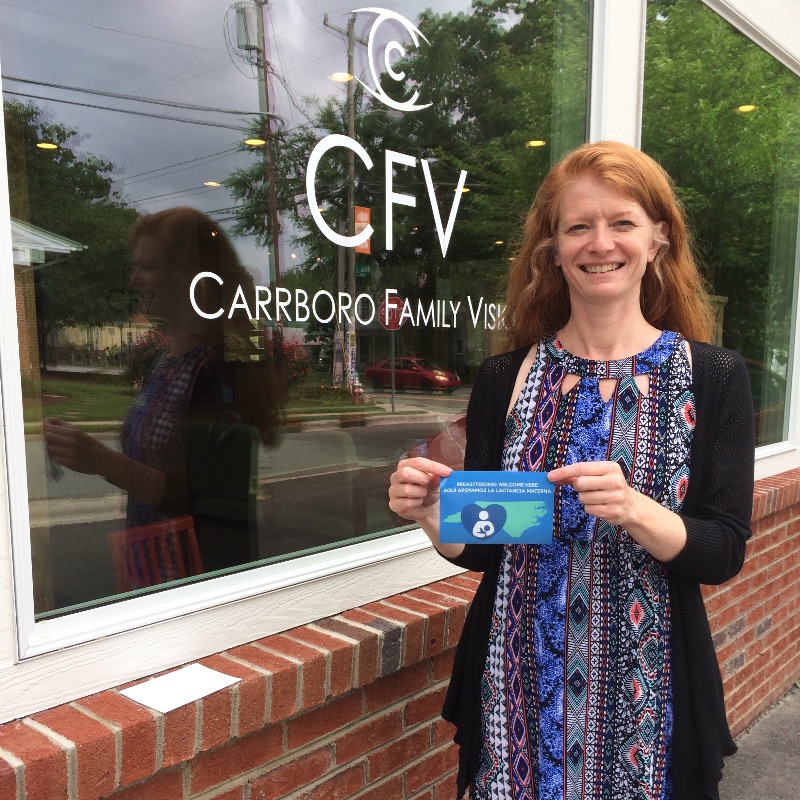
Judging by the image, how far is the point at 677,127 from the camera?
3.14m

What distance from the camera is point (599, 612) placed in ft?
4.34

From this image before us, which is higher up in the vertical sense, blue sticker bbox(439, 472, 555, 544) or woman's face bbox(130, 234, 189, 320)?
woman's face bbox(130, 234, 189, 320)

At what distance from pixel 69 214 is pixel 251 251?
47 cm

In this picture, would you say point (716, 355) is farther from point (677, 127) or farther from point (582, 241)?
point (677, 127)

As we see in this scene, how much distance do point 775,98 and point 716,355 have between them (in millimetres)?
3035

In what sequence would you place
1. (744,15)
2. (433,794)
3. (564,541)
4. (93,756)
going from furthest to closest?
(744,15), (433,794), (564,541), (93,756)

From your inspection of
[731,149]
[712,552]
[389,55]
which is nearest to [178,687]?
[712,552]

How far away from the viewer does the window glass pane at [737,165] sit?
297 cm

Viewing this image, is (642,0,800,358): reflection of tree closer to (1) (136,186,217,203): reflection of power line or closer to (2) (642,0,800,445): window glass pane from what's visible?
(2) (642,0,800,445): window glass pane

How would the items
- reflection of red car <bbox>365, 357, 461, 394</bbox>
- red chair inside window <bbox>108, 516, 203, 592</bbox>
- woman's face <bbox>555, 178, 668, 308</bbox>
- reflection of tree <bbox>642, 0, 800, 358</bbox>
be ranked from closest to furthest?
woman's face <bbox>555, 178, 668, 308</bbox> < red chair inside window <bbox>108, 516, 203, 592</bbox> < reflection of red car <bbox>365, 357, 461, 394</bbox> < reflection of tree <bbox>642, 0, 800, 358</bbox>

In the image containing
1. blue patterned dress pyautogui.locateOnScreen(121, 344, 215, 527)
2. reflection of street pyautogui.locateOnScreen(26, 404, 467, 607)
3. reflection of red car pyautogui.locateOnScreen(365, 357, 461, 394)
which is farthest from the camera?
reflection of red car pyautogui.locateOnScreen(365, 357, 461, 394)

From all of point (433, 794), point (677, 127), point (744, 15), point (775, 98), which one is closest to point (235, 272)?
point (433, 794)

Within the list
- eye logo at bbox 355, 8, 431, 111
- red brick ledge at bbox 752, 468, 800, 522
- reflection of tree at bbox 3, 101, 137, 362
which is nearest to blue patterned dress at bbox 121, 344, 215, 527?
reflection of tree at bbox 3, 101, 137, 362

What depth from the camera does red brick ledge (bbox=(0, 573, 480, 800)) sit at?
1.25 m
